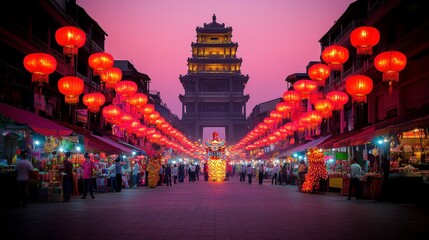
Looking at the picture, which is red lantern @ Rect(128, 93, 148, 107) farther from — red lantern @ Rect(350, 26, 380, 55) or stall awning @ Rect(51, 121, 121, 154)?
red lantern @ Rect(350, 26, 380, 55)

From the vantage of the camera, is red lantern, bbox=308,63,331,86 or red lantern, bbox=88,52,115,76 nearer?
red lantern, bbox=88,52,115,76

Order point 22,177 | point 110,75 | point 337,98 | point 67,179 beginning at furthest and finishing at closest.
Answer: point 337,98 < point 110,75 < point 67,179 < point 22,177

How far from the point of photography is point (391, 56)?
15.8 metres

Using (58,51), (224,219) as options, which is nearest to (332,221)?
(224,219)

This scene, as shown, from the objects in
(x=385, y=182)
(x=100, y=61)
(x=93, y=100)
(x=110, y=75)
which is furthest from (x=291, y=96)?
(x=385, y=182)

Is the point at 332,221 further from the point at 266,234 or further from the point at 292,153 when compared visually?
the point at 292,153

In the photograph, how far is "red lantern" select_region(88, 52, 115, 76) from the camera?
19531mm

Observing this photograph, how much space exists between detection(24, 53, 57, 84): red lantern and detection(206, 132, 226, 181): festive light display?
2682 cm

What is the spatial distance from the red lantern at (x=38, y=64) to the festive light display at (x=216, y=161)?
26.8 meters

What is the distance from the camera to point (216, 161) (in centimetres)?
4281

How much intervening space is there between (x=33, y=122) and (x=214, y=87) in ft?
240

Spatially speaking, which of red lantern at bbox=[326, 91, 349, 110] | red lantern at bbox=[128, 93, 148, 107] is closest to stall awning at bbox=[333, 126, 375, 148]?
red lantern at bbox=[326, 91, 349, 110]

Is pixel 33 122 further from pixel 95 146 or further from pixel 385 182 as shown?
→ pixel 385 182

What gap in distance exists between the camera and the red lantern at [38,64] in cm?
1596
